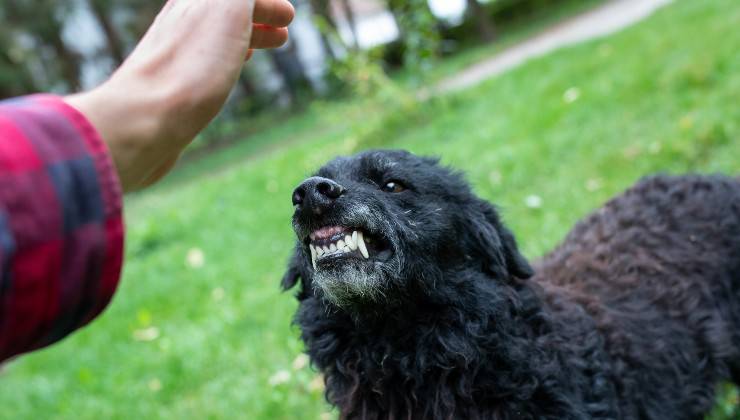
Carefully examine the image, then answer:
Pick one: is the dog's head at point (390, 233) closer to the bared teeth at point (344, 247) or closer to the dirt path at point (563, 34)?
the bared teeth at point (344, 247)

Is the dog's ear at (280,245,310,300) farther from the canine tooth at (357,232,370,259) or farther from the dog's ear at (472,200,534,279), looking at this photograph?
the dog's ear at (472,200,534,279)

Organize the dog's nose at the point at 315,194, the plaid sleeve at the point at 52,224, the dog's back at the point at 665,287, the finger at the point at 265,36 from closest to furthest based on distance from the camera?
the plaid sleeve at the point at 52,224 < the finger at the point at 265,36 < the dog's nose at the point at 315,194 < the dog's back at the point at 665,287

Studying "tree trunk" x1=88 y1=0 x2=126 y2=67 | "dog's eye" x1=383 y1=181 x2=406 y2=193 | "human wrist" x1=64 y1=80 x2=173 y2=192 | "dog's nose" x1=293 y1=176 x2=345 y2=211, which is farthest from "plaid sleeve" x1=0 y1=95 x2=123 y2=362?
"tree trunk" x1=88 y1=0 x2=126 y2=67

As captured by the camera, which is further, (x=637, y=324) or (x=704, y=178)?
(x=704, y=178)

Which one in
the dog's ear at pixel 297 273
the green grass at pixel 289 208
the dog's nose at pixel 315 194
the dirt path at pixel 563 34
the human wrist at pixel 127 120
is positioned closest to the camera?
the human wrist at pixel 127 120

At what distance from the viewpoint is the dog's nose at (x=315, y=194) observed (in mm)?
2291

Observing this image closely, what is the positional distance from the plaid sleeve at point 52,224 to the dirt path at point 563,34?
14484mm

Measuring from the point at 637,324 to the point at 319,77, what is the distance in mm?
28270

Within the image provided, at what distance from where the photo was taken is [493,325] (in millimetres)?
2551

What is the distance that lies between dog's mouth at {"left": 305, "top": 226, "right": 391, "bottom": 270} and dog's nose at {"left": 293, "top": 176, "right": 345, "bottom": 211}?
0.11 m

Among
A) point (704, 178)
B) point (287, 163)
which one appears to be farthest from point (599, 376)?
point (287, 163)

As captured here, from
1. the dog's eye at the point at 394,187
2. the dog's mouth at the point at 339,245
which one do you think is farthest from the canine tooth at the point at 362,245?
the dog's eye at the point at 394,187

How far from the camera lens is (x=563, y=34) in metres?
18.5

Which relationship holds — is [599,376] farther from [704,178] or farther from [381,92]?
[381,92]
